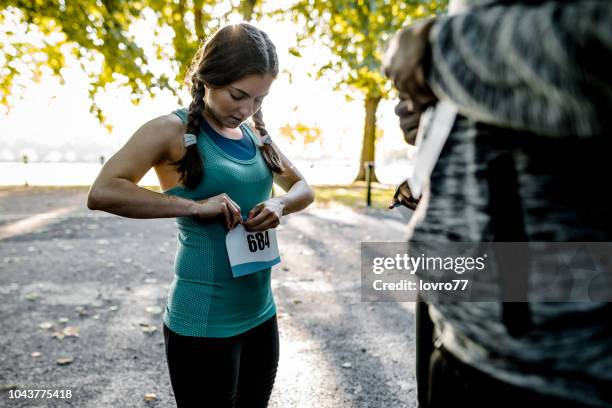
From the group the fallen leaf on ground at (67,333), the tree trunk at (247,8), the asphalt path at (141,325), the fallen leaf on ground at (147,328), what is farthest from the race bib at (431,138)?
the tree trunk at (247,8)

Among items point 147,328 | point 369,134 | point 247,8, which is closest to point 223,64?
point 147,328

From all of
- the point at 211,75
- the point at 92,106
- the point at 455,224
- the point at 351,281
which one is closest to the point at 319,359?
the point at 351,281

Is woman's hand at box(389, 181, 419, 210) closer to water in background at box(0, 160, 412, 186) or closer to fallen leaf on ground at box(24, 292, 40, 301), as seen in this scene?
fallen leaf on ground at box(24, 292, 40, 301)

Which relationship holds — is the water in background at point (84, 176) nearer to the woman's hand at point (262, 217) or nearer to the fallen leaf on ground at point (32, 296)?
the fallen leaf on ground at point (32, 296)

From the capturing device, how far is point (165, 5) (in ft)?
22.4

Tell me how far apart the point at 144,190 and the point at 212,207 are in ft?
0.89

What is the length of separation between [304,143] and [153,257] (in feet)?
28.3

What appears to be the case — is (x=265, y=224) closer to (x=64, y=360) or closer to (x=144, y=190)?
(x=144, y=190)

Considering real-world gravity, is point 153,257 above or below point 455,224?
below

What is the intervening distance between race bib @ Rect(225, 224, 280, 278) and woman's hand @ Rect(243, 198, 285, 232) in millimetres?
37

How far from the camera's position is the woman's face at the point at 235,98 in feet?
5.65

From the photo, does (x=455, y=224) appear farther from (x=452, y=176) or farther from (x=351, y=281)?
(x=351, y=281)

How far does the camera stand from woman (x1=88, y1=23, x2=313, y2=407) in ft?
5.29

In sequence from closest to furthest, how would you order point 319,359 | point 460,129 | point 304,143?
point 460,129 → point 319,359 → point 304,143
